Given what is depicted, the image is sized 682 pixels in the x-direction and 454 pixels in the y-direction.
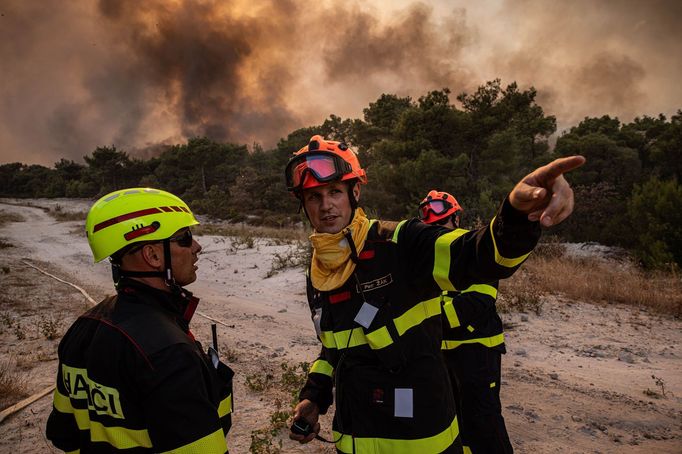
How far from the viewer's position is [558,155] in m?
27.3

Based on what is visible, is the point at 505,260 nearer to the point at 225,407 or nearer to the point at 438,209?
the point at 225,407

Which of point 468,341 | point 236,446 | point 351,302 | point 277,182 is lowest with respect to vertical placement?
point 236,446

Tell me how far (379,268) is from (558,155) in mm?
30183

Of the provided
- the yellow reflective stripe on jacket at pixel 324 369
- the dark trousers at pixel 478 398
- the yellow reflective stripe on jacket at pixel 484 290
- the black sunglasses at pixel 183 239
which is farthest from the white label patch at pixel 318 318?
the yellow reflective stripe on jacket at pixel 484 290

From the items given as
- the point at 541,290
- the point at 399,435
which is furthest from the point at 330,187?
the point at 541,290

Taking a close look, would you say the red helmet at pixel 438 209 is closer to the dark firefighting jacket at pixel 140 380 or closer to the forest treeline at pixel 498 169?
the dark firefighting jacket at pixel 140 380

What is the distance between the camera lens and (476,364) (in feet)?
10.0

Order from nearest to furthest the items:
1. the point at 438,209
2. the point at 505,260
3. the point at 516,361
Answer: the point at 505,260
the point at 438,209
the point at 516,361

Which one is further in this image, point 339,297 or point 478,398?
point 478,398

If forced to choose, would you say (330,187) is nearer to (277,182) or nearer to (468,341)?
(468,341)

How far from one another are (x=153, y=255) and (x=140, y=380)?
0.70 metres

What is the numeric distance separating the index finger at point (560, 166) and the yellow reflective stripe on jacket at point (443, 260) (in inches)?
23.4

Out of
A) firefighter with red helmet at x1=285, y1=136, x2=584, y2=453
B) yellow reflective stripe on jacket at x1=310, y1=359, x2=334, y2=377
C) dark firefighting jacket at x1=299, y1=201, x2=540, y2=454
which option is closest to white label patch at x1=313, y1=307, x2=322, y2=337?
firefighter with red helmet at x1=285, y1=136, x2=584, y2=453

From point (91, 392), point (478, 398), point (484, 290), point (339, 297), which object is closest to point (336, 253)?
point (339, 297)
